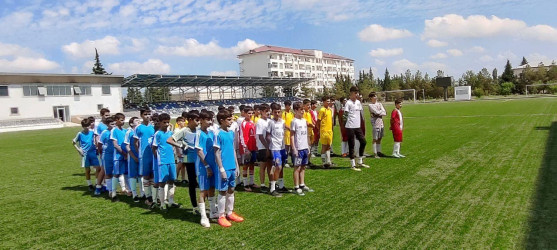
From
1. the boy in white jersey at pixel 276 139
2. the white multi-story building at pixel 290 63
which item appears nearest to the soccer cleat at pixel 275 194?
the boy in white jersey at pixel 276 139

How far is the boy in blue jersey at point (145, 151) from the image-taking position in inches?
258

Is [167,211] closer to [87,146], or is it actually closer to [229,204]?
[229,204]

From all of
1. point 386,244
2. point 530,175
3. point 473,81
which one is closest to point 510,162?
point 530,175

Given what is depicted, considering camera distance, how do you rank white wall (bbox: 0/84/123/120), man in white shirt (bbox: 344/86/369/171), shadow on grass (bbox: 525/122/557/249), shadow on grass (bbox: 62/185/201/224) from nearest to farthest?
1. shadow on grass (bbox: 525/122/557/249)
2. shadow on grass (bbox: 62/185/201/224)
3. man in white shirt (bbox: 344/86/369/171)
4. white wall (bbox: 0/84/123/120)

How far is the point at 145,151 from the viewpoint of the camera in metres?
6.56

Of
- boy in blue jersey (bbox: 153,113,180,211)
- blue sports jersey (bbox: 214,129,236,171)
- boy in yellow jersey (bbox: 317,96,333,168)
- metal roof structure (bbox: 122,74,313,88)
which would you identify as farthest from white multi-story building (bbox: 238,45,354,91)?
blue sports jersey (bbox: 214,129,236,171)

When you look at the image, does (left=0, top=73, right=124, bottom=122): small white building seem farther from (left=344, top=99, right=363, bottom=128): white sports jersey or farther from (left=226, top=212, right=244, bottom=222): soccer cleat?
(left=226, top=212, right=244, bottom=222): soccer cleat

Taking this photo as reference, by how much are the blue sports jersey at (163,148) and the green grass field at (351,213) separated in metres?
0.91

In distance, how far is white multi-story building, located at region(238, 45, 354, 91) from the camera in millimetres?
97438

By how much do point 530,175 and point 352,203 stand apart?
4.13 meters

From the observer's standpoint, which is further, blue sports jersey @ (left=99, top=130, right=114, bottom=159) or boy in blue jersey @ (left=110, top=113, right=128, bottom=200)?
blue sports jersey @ (left=99, top=130, right=114, bottom=159)

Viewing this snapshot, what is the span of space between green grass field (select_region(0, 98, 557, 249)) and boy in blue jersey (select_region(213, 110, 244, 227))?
267 mm

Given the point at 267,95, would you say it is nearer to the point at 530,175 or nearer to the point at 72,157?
the point at 72,157

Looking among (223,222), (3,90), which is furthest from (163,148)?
(3,90)
